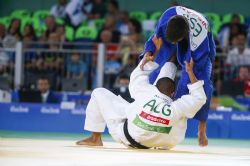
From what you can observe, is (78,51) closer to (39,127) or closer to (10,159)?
(39,127)

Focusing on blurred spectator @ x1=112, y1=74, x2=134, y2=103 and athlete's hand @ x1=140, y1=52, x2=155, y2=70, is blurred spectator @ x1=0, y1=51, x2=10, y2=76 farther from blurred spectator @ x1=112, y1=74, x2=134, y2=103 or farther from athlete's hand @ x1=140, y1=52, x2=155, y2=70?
athlete's hand @ x1=140, y1=52, x2=155, y2=70

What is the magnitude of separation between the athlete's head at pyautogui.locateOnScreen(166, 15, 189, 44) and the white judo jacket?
1.73ft

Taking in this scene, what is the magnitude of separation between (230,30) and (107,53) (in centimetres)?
285

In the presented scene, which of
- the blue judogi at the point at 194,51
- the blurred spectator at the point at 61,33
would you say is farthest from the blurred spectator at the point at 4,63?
the blue judogi at the point at 194,51

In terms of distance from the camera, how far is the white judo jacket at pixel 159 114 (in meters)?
8.16

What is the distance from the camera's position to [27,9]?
21172 millimetres

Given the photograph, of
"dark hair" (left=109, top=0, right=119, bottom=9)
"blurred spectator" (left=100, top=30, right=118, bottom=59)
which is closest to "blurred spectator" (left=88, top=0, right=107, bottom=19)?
"dark hair" (left=109, top=0, right=119, bottom=9)

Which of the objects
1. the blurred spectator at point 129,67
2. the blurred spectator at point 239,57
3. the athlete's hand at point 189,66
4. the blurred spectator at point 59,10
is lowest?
the blurred spectator at point 129,67

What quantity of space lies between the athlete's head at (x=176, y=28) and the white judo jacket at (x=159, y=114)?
1.73 feet

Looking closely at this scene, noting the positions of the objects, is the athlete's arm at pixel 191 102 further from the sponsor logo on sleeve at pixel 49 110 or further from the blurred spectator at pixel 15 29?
the blurred spectator at pixel 15 29

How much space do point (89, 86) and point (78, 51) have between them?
89 cm

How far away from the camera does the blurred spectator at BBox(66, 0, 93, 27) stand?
19.1 meters

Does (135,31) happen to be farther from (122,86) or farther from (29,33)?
(122,86)

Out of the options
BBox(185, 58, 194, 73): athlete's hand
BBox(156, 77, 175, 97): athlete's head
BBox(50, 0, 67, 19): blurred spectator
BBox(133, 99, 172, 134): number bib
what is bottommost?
BBox(133, 99, 172, 134): number bib
